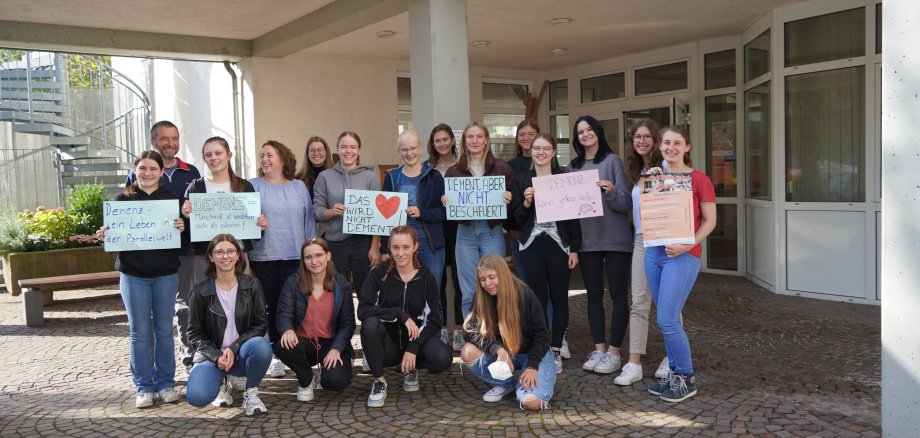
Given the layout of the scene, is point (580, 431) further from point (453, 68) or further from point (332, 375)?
point (453, 68)

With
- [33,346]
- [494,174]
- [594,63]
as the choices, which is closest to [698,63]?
→ [594,63]

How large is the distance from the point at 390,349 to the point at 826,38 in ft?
20.6

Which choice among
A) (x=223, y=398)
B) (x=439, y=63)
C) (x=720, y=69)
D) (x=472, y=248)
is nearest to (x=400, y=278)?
(x=472, y=248)

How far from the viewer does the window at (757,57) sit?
896 cm

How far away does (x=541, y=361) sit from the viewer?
4.70 metres

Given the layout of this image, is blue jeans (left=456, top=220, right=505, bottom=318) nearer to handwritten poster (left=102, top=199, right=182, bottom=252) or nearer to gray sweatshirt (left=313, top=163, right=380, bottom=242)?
gray sweatshirt (left=313, top=163, right=380, bottom=242)

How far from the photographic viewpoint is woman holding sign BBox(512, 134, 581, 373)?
17.6ft

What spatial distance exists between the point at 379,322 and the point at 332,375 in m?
0.48

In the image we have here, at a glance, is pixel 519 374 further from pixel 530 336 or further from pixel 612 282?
pixel 612 282

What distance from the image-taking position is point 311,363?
5.04 metres

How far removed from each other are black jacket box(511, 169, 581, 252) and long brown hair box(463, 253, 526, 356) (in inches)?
29.5

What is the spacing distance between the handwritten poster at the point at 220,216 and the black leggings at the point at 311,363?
91 cm

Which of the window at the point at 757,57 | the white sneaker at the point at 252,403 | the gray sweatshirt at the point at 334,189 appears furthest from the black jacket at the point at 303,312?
the window at the point at 757,57

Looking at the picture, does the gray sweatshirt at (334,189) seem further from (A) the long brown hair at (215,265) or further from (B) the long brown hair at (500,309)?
(B) the long brown hair at (500,309)
